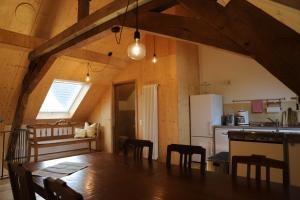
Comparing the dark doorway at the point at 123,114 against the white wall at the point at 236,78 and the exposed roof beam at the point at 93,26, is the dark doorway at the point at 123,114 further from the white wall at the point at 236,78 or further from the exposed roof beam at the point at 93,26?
the exposed roof beam at the point at 93,26

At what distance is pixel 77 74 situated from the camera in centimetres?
573

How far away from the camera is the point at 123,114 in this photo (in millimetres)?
6766

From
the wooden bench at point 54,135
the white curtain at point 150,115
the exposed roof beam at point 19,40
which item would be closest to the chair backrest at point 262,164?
the white curtain at point 150,115

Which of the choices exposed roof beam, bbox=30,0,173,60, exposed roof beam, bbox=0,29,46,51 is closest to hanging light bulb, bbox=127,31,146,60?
→ exposed roof beam, bbox=30,0,173,60

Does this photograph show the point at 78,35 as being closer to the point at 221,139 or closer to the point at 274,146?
the point at 274,146

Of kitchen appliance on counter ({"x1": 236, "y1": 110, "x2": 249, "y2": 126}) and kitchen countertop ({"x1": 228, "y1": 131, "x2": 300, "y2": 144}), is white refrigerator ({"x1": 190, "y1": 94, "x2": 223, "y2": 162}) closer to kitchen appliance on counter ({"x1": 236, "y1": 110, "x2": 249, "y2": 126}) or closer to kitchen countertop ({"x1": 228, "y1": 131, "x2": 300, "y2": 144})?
kitchen appliance on counter ({"x1": 236, "y1": 110, "x2": 249, "y2": 126})

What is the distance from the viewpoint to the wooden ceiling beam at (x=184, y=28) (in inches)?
96.7

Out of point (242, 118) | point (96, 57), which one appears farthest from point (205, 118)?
point (96, 57)

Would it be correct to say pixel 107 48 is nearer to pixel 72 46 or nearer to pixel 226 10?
pixel 72 46

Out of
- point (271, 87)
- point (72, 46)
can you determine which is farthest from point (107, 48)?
point (271, 87)

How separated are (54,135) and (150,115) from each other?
9.78 ft

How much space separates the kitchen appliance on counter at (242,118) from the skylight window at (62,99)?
414cm

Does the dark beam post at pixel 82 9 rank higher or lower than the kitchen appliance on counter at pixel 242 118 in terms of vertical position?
higher

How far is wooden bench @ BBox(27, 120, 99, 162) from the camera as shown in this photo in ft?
17.9
